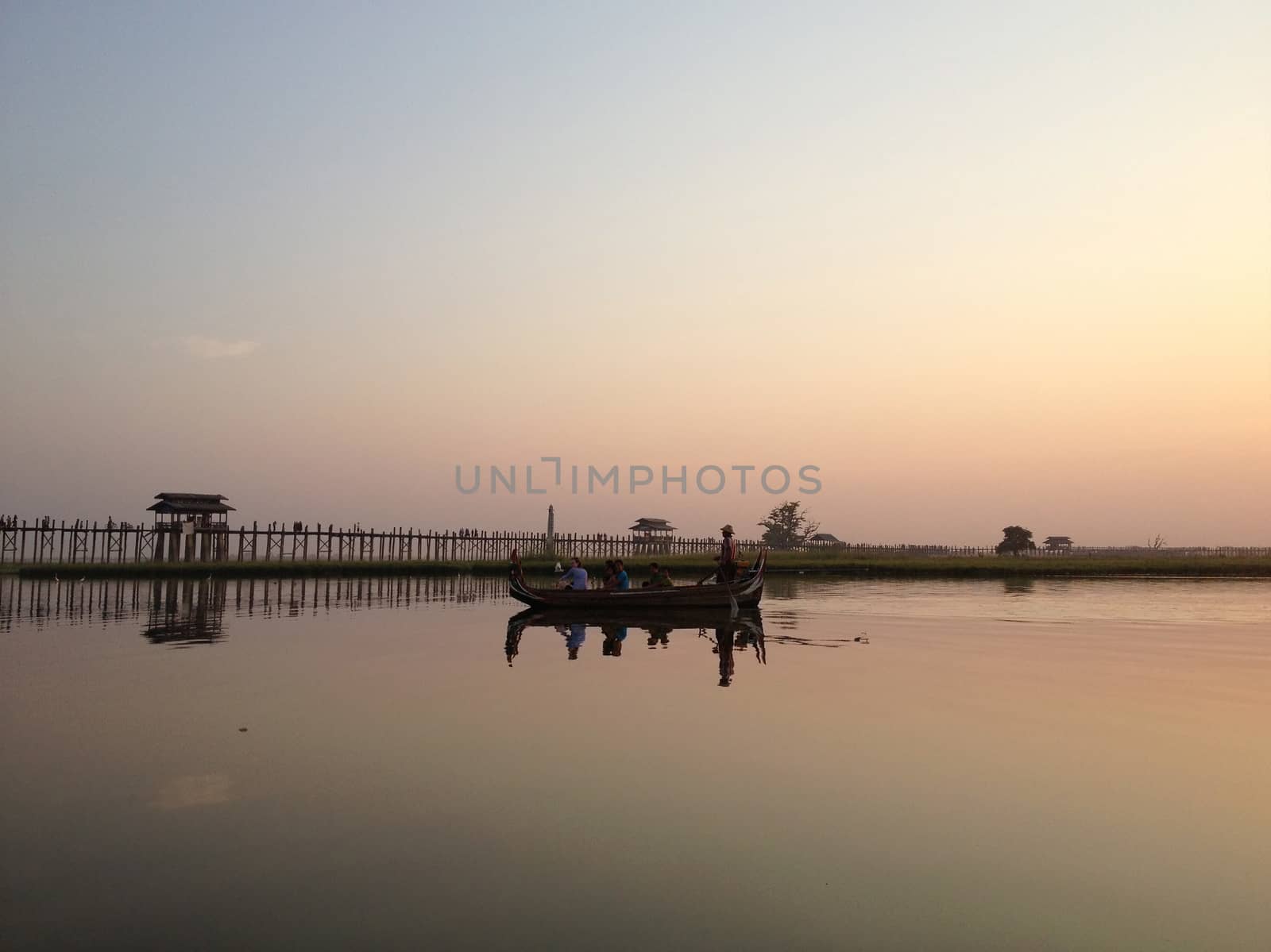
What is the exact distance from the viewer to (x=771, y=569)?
181 ft


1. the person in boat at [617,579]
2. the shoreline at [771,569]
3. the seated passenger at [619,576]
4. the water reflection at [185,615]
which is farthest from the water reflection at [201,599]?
the seated passenger at [619,576]

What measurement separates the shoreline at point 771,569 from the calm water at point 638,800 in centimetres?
3285

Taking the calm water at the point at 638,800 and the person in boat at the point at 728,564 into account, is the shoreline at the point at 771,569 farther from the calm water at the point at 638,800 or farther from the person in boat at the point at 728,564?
the calm water at the point at 638,800

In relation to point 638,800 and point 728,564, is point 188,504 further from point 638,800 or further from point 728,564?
point 638,800

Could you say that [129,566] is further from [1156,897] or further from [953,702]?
[1156,897]

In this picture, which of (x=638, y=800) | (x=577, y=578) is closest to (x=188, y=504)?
(x=577, y=578)

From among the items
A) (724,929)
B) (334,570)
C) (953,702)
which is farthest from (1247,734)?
(334,570)

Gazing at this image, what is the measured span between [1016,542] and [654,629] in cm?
Result: 7518

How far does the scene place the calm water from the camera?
19.9ft

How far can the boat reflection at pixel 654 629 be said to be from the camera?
62.4 ft

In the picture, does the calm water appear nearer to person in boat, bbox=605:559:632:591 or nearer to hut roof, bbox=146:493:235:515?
person in boat, bbox=605:559:632:591

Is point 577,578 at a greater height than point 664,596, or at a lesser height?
greater

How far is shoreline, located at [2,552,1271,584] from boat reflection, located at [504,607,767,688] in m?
20.8

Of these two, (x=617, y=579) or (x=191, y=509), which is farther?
(x=191, y=509)
